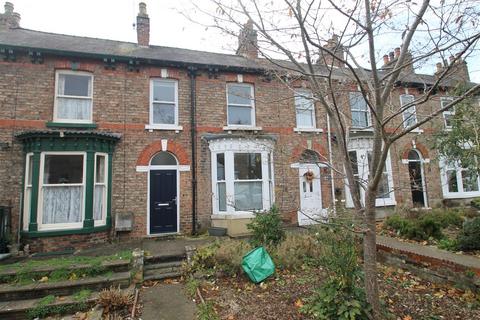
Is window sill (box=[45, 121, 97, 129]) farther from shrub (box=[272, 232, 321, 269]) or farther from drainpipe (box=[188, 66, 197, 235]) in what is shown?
shrub (box=[272, 232, 321, 269])

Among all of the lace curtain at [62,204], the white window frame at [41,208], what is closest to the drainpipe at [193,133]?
the white window frame at [41,208]

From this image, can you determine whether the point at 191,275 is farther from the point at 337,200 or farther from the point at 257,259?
the point at 337,200

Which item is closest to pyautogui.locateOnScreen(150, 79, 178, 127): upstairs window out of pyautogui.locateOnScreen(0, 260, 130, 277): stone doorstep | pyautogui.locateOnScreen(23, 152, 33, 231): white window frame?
pyautogui.locateOnScreen(23, 152, 33, 231): white window frame

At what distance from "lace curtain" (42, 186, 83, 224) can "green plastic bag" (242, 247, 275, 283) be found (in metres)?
5.96

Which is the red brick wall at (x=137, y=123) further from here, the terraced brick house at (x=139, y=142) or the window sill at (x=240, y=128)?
the window sill at (x=240, y=128)

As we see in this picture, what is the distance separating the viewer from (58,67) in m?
9.55

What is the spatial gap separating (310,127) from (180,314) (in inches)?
372

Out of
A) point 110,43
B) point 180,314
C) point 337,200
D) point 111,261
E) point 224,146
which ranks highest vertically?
point 110,43

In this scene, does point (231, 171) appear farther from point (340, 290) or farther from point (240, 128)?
point (340, 290)

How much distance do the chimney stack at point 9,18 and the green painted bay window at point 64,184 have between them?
6.05 meters

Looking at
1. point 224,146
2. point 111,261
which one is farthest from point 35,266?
point 224,146

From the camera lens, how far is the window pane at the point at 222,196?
404 inches

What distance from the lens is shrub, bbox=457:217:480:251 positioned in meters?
→ 6.62

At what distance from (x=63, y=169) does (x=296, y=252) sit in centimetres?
779
